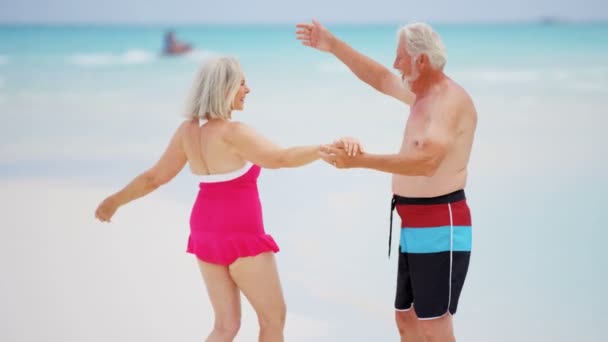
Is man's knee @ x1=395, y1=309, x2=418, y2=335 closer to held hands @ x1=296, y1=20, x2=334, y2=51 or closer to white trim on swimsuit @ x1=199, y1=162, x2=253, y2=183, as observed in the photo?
white trim on swimsuit @ x1=199, y1=162, x2=253, y2=183

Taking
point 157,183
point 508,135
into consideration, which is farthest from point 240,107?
point 508,135

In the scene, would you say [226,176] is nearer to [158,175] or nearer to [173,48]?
[158,175]

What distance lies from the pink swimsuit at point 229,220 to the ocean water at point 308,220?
1.10 metres

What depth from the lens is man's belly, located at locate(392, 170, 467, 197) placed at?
12.4 feet

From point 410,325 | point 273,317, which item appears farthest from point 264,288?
point 410,325

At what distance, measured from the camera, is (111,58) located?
2259 centimetres

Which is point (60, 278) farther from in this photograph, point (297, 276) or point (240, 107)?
point (240, 107)

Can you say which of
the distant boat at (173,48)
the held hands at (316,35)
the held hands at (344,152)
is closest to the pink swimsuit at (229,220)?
the held hands at (344,152)

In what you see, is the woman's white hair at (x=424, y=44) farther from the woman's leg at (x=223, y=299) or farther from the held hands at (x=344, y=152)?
the woman's leg at (x=223, y=299)

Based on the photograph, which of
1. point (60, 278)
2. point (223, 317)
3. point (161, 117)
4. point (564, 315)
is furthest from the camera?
point (161, 117)

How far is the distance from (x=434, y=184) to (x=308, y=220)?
327 cm

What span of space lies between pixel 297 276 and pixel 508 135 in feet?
18.7

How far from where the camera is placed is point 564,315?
502 cm

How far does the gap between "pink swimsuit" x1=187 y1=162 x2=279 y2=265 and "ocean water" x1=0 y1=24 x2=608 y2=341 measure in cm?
110
